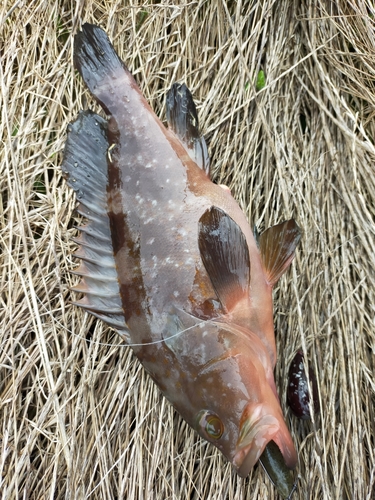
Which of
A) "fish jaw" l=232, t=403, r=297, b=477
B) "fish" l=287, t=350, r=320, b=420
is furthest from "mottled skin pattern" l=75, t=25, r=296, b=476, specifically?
"fish" l=287, t=350, r=320, b=420

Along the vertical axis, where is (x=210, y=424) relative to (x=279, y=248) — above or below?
below

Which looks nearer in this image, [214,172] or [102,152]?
[102,152]

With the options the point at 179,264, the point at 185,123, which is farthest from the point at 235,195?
the point at 179,264

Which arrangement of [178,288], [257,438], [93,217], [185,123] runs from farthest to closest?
[185,123], [93,217], [178,288], [257,438]

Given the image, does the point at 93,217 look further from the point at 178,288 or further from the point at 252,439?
the point at 252,439

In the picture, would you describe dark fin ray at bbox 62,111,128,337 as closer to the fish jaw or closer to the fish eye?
the fish eye

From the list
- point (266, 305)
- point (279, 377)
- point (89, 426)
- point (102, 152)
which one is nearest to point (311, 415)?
point (279, 377)

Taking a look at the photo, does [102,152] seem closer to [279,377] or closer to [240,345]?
[240,345]
